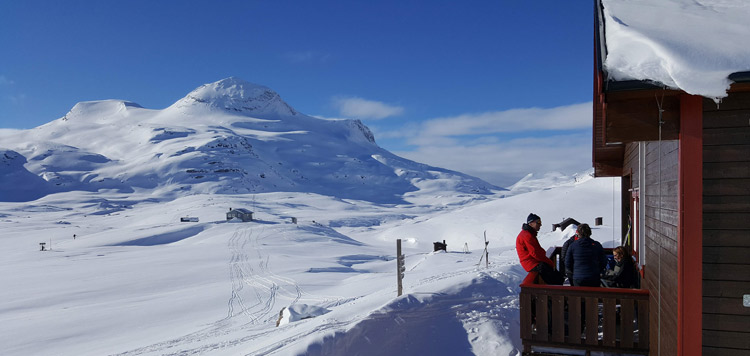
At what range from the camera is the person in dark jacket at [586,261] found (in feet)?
18.9

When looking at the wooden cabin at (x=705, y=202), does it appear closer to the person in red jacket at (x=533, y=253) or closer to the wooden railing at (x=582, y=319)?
the wooden railing at (x=582, y=319)

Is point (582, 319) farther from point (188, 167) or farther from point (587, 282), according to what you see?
point (188, 167)

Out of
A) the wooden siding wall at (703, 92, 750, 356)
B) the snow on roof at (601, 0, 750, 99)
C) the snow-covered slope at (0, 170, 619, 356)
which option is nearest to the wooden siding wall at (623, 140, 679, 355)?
the wooden siding wall at (703, 92, 750, 356)

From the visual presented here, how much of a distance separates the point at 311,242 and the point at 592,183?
1268 inches

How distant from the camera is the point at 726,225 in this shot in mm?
3594

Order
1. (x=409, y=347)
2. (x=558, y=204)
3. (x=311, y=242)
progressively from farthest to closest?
(x=558, y=204)
(x=311, y=242)
(x=409, y=347)

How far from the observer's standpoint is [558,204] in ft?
155

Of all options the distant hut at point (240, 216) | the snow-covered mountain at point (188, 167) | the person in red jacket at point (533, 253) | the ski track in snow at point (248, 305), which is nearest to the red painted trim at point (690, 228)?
the person in red jacket at point (533, 253)

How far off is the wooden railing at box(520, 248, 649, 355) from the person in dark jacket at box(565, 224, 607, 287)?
31cm

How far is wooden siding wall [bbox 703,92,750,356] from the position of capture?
3570mm

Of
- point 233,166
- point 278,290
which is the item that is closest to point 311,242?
point 278,290

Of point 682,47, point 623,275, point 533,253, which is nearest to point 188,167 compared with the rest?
point 533,253

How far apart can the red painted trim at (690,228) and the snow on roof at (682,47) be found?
40cm

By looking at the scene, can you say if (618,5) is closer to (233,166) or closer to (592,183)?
(592,183)
